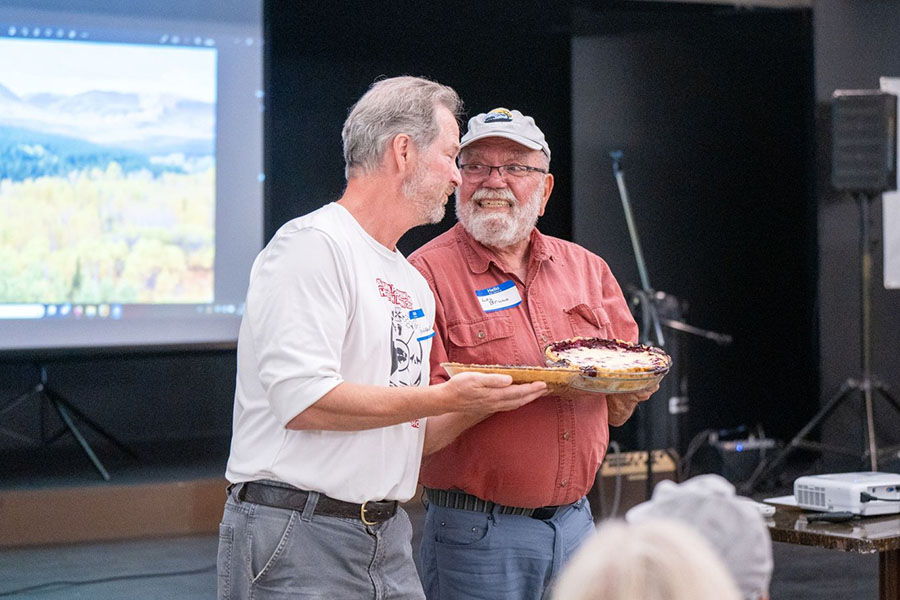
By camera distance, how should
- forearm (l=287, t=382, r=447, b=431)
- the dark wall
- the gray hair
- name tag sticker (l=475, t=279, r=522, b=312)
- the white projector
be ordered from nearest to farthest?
forearm (l=287, t=382, r=447, b=431)
the gray hair
name tag sticker (l=475, t=279, r=522, b=312)
the white projector
the dark wall

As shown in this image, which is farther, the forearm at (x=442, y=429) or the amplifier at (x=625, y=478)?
the amplifier at (x=625, y=478)

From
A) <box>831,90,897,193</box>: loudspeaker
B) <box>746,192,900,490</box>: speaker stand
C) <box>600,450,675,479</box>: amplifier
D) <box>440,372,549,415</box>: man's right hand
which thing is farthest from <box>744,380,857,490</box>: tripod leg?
<box>440,372,549,415</box>: man's right hand

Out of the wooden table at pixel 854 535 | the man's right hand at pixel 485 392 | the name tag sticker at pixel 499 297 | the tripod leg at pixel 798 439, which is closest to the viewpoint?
the man's right hand at pixel 485 392

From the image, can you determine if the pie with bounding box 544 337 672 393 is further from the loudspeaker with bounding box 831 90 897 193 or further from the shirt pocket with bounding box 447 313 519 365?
the loudspeaker with bounding box 831 90 897 193

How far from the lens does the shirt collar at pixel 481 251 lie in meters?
2.32

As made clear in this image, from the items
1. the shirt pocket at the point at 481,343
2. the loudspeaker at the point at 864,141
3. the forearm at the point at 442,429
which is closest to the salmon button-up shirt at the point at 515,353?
the shirt pocket at the point at 481,343

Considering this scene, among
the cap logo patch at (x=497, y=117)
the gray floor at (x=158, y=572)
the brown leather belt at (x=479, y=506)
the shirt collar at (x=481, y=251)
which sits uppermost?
the cap logo patch at (x=497, y=117)

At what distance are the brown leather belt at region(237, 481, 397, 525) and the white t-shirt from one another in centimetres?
1

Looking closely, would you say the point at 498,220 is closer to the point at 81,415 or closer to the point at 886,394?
the point at 81,415

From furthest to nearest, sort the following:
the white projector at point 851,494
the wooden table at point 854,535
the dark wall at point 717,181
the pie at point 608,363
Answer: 1. the dark wall at point 717,181
2. the white projector at point 851,494
3. the wooden table at point 854,535
4. the pie at point 608,363

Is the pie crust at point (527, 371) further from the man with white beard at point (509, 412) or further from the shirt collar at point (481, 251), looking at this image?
the shirt collar at point (481, 251)

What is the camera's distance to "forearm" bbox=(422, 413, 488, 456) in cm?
207

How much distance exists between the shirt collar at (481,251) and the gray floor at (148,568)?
242 centimetres

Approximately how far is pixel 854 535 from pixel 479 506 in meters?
0.89
